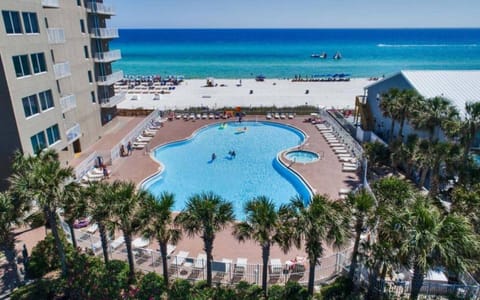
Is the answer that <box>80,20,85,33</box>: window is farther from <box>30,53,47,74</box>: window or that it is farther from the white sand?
the white sand

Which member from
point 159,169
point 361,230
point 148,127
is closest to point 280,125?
point 148,127

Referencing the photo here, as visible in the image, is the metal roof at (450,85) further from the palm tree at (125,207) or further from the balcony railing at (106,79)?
the balcony railing at (106,79)

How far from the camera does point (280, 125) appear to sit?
44.7 m

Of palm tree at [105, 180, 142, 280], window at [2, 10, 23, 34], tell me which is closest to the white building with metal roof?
palm tree at [105, 180, 142, 280]

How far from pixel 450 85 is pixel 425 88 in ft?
8.49

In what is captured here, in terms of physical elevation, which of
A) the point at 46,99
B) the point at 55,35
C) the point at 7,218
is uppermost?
the point at 55,35

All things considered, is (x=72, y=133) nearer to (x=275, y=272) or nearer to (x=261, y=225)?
(x=275, y=272)

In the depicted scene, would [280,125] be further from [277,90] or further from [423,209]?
[423,209]

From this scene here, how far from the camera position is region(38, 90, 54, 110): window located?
79.7ft

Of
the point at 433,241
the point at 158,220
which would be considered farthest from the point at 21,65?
the point at 433,241

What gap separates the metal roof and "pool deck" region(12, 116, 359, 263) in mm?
9946

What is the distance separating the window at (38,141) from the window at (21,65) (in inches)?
173

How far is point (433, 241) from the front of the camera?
1102 cm

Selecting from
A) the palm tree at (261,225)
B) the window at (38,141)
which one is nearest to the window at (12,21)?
the window at (38,141)
